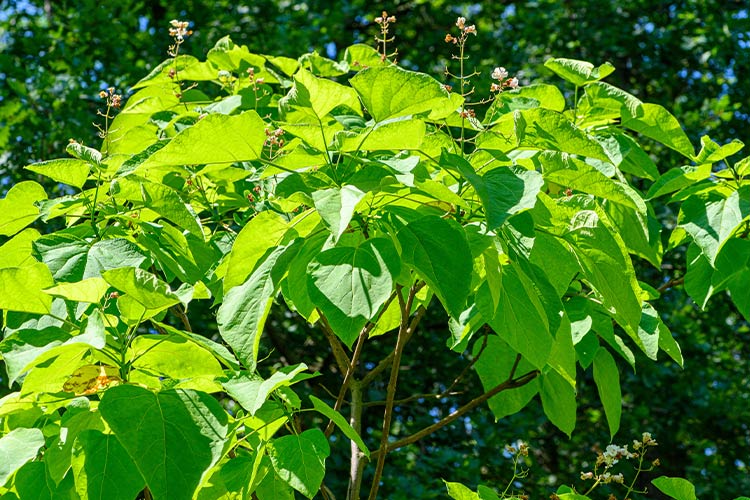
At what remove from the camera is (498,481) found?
165 inches

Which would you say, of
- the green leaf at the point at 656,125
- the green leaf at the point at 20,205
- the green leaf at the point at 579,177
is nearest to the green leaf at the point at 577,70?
the green leaf at the point at 656,125

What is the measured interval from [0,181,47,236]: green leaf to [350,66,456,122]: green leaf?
0.62m

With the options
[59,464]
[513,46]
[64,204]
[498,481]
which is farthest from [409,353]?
[59,464]

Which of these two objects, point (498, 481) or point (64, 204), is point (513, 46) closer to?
point (498, 481)

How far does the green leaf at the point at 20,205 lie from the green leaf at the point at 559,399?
86 centimetres

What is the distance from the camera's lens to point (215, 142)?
101 centimetres

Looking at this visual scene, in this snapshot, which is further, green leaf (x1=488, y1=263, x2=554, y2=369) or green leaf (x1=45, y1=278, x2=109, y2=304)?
green leaf (x1=488, y1=263, x2=554, y2=369)

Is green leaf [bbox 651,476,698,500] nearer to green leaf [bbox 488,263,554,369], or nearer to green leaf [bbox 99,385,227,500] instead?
green leaf [bbox 488,263,554,369]

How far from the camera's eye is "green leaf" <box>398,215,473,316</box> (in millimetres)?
976

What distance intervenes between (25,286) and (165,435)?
26cm

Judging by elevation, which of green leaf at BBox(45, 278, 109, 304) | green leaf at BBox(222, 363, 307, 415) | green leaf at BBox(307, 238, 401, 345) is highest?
green leaf at BBox(45, 278, 109, 304)

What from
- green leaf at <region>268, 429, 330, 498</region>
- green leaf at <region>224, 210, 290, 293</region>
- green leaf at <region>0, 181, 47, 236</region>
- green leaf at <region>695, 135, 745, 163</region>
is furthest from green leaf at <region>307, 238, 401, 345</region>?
green leaf at <region>695, 135, 745, 163</region>

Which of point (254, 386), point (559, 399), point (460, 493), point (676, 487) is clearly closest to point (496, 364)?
point (559, 399)

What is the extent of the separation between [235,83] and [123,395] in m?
1.03
